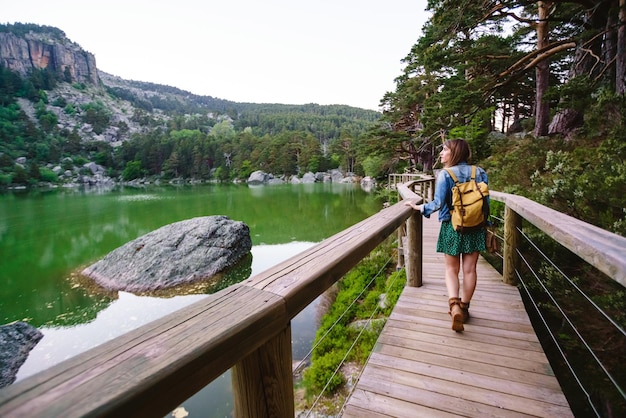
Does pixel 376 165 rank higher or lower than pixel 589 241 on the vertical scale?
lower

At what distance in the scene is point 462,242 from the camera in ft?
7.67

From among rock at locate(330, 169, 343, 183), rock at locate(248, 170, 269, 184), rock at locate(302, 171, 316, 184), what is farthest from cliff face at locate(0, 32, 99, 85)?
rock at locate(330, 169, 343, 183)

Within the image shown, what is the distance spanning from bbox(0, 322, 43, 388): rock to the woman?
6.45 meters

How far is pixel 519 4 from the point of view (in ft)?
25.2

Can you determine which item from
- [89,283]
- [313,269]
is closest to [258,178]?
[89,283]

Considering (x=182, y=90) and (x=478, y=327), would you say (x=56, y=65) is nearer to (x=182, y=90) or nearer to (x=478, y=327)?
(x=182, y=90)

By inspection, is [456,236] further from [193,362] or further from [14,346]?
[14,346]

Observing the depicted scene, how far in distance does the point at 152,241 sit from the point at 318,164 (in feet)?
174

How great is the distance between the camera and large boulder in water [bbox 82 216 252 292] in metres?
8.42

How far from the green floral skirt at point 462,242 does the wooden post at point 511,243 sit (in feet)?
3.04

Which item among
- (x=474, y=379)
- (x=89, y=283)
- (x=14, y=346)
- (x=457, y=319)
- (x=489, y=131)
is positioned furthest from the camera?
(x=489, y=131)

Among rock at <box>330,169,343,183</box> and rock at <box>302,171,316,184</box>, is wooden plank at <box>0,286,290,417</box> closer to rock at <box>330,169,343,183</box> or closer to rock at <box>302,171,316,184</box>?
rock at <box>330,169,343,183</box>

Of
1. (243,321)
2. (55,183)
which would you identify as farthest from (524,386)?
(55,183)

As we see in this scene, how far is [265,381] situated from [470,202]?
6.34 ft
